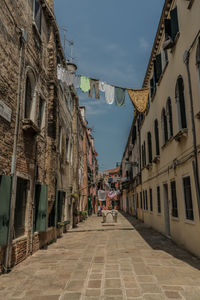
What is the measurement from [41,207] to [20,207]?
1125mm

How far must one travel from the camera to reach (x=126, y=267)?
5.82 m

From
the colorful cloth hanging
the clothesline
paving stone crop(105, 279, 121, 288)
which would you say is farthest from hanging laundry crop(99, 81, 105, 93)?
paving stone crop(105, 279, 121, 288)

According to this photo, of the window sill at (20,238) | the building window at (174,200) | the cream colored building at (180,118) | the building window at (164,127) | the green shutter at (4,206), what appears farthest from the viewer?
the building window at (164,127)

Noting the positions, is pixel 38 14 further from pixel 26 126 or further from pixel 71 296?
pixel 71 296

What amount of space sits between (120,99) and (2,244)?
7.34 m

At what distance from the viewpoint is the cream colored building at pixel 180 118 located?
6809 mm

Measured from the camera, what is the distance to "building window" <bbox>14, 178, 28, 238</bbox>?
6.70m

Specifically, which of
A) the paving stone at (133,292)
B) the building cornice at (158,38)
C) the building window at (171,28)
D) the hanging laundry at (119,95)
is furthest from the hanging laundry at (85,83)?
the paving stone at (133,292)

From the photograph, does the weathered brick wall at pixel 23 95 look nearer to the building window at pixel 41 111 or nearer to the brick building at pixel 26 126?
the brick building at pixel 26 126

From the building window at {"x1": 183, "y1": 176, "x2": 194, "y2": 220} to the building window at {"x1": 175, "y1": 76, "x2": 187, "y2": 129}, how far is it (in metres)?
1.88

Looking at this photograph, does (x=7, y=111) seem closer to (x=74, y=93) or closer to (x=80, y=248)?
(x=80, y=248)

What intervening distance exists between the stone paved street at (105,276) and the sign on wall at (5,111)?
3.64 meters

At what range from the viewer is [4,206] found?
5418 millimetres

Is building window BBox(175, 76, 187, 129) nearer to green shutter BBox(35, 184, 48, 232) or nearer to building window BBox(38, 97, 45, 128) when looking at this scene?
building window BBox(38, 97, 45, 128)
